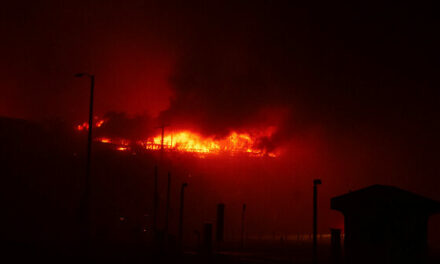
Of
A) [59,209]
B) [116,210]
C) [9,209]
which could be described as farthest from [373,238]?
[116,210]

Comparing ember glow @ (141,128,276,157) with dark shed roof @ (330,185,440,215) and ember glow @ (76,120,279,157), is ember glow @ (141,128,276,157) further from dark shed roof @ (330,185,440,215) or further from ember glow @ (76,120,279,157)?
dark shed roof @ (330,185,440,215)

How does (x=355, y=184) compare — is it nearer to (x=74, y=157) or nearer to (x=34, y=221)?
(x=74, y=157)

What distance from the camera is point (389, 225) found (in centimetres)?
1420

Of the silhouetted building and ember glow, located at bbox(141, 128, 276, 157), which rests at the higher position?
ember glow, located at bbox(141, 128, 276, 157)

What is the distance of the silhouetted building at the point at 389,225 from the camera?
1396 centimetres

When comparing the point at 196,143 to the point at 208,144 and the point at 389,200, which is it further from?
the point at 389,200

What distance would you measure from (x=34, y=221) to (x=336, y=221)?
89.7m

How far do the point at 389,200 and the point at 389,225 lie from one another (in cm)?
71

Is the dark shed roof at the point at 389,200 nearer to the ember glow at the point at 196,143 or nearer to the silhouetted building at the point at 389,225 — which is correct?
the silhouetted building at the point at 389,225

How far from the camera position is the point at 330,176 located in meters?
141

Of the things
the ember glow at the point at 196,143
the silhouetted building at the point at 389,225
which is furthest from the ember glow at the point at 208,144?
the silhouetted building at the point at 389,225

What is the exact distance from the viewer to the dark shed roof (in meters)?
13.8

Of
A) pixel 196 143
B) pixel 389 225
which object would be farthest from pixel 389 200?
pixel 196 143

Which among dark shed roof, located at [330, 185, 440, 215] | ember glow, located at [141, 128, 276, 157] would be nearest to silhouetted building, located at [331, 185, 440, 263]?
A: dark shed roof, located at [330, 185, 440, 215]
